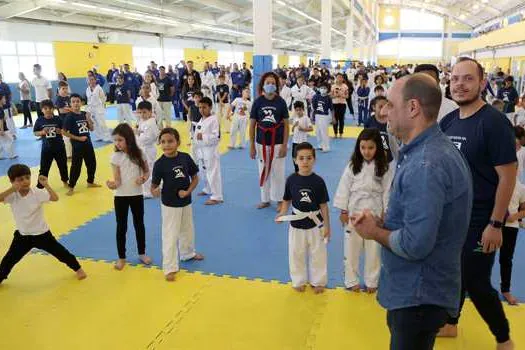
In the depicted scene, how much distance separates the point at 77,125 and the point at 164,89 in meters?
5.99

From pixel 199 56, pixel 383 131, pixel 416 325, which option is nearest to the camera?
pixel 416 325

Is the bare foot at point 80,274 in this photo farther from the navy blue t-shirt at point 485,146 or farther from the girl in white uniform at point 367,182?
the navy blue t-shirt at point 485,146

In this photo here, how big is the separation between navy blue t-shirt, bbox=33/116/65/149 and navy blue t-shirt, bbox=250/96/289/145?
3.59 meters

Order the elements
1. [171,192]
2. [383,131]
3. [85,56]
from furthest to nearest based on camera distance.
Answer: [85,56], [383,131], [171,192]

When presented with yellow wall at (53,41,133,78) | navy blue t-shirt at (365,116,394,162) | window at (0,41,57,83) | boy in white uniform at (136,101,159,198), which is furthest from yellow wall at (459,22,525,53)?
window at (0,41,57,83)

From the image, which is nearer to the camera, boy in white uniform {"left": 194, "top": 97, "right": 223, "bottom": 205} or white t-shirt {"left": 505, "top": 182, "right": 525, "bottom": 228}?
white t-shirt {"left": 505, "top": 182, "right": 525, "bottom": 228}

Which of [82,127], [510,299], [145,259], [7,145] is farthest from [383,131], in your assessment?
[7,145]

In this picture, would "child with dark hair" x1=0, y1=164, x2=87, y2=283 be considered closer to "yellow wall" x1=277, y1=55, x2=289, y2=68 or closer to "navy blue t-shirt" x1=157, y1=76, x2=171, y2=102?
"navy blue t-shirt" x1=157, y1=76, x2=171, y2=102

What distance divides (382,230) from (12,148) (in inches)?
430

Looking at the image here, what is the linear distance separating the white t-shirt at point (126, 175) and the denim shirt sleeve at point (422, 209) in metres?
3.66

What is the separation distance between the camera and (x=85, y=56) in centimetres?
2427

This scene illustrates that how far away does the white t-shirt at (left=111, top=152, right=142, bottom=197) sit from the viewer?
15.9 ft

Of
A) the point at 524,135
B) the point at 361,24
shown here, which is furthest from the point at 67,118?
the point at 361,24

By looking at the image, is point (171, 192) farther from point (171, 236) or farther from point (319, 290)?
point (319, 290)
